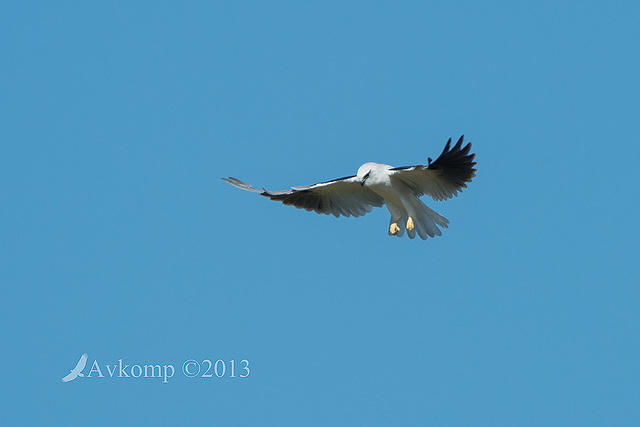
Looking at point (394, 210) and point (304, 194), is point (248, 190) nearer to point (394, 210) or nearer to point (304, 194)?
point (304, 194)

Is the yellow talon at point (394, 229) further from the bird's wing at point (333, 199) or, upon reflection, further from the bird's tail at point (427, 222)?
the bird's wing at point (333, 199)

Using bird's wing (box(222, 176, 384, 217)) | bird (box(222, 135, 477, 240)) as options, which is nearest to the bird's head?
bird (box(222, 135, 477, 240))

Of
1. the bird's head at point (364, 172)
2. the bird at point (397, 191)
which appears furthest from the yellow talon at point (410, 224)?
the bird's head at point (364, 172)

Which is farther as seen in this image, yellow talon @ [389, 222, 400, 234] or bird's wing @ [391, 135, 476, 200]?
yellow talon @ [389, 222, 400, 234]

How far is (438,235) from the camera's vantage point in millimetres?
17547

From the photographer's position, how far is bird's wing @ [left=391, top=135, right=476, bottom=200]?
16.5m

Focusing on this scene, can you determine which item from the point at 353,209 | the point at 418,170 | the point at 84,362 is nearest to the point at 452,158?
the point at 418,170

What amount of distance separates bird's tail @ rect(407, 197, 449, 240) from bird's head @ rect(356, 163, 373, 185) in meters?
0.93

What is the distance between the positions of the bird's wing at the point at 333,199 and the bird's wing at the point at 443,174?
1.10 m

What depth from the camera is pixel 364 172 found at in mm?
17109

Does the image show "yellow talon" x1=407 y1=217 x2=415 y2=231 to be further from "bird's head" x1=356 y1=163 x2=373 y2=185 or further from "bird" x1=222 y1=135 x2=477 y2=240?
"bird's head" x1=356 y1=163 x2=373 y2=185

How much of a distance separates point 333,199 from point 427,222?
5.53 ft

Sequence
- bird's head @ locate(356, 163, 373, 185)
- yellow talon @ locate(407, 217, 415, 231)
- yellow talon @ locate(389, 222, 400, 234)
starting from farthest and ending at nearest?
yellow talon @ locate(389, 222, 400, 234) → yellow talon @ locate(407, 217, 415, 231) → bird's head @ locate(356, 163, 373, 185)

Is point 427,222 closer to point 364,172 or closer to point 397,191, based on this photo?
point 397,191
